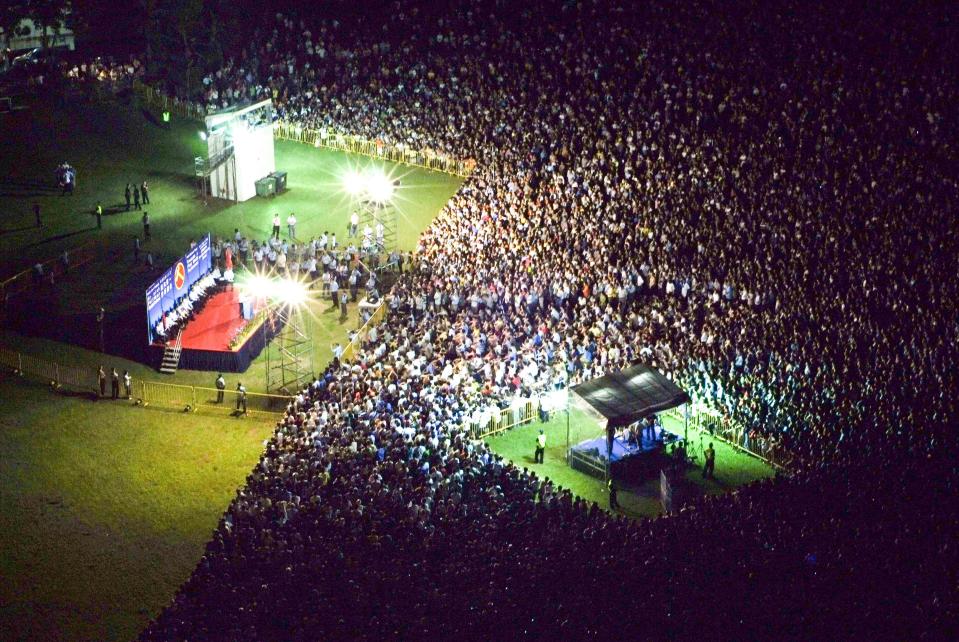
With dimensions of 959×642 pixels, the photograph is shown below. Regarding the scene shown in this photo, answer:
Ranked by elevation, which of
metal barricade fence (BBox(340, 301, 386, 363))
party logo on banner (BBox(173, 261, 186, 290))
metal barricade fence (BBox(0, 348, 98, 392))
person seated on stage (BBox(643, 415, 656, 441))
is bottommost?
person seated on stage (BBox(643, 415, 656, 441))

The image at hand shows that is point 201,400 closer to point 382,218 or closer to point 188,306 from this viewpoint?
point 188,306

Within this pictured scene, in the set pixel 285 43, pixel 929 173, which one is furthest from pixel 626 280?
pixel 285 43

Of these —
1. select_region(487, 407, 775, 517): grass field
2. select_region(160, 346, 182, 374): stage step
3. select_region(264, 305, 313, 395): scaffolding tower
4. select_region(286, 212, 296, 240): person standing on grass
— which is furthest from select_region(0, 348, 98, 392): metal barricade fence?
select_region(487, 407, 775, 517): grass field

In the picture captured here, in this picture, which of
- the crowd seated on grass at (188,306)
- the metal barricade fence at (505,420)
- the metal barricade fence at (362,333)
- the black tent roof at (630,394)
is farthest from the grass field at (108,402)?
the black tent roof at (630,394)

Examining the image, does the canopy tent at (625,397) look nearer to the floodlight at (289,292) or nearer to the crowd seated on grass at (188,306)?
the floodlight at (289,292)

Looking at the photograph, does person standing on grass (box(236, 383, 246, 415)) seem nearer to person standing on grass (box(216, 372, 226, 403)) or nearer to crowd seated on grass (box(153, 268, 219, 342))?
person standing on grass (box(216, 372, 226, 403))

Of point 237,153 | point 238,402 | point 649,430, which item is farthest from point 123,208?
point 649,430
